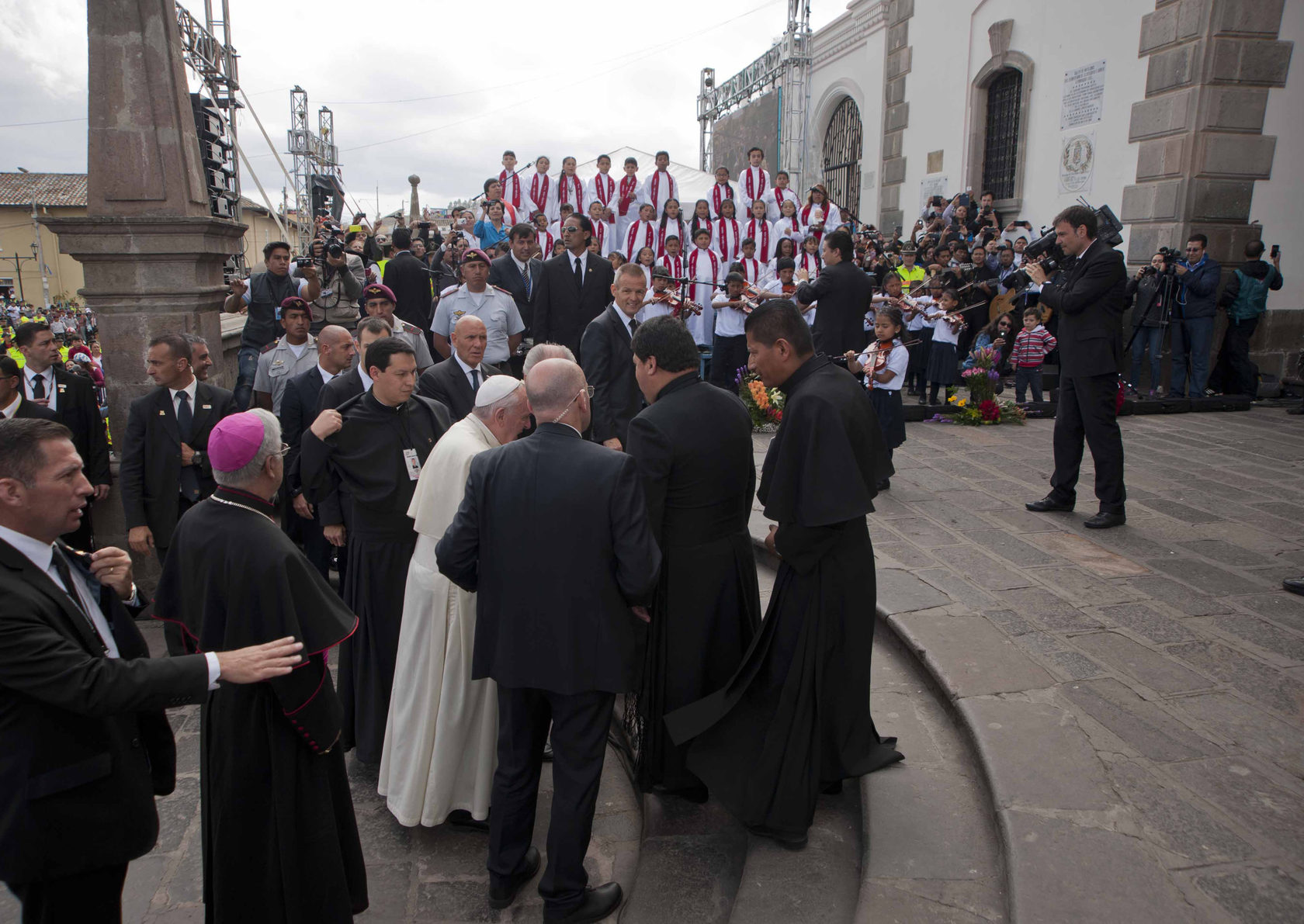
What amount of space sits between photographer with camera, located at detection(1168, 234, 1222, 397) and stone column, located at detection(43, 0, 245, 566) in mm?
10330

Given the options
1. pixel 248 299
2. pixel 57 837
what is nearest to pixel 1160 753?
pixel 57 837

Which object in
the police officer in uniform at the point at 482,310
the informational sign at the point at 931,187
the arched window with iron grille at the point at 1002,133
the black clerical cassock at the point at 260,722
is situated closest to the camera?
the black clerical cassock at the point at 260,722

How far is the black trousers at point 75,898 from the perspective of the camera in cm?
206

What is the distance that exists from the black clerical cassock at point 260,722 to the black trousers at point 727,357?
8629mm

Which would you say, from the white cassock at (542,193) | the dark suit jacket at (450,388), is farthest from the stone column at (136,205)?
the white cassock at (542,193)

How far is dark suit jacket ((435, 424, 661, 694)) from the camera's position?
2.61m

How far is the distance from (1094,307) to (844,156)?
15.6 m

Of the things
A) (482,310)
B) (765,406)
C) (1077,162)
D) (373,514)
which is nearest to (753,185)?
(1077,162)

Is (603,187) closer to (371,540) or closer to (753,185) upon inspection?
(753,185)

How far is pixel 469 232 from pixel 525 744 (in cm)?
1145

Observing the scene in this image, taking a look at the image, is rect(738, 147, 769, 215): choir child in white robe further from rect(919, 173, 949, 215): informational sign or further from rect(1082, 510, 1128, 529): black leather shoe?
rect(1082, 510, 1128, 529): black leather shoe

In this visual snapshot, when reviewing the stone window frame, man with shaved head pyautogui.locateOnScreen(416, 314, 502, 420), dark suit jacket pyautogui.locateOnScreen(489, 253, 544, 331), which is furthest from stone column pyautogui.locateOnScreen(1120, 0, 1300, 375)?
man with shaved head pyautogui.locateOnScreen(416, 314, 502, 420)

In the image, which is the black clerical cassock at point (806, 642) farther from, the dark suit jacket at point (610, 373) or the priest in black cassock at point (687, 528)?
the dark suit jacket at point (610, 373)

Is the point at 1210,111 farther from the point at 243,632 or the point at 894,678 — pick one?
the point at 243,632
